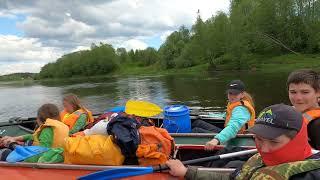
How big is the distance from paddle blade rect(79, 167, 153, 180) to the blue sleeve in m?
1.32

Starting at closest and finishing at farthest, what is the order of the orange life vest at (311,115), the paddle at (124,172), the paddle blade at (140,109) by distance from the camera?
the orange life vest at (311,115) < the paddle at (124,172) < the paddle blade at (140,109)

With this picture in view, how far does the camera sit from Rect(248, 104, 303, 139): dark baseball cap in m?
2.42

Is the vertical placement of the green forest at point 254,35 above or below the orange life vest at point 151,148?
above

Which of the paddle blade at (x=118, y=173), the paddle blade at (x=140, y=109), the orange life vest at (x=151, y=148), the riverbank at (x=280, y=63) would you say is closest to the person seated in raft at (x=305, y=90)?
the orange life vest at (x=151, y=148)

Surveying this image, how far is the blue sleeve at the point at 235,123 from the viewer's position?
4.97 metres

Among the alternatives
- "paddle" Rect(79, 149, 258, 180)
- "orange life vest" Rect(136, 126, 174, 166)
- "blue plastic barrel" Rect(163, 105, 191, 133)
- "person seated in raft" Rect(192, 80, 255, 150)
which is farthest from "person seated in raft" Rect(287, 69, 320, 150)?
"blue plastic barrel" Rect(163, 105, 191, 133)

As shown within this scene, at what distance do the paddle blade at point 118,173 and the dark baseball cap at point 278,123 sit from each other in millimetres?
1707

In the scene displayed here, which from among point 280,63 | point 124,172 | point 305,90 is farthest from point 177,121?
point 280,63

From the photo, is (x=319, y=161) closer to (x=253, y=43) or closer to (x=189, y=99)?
(x=189, y=99)

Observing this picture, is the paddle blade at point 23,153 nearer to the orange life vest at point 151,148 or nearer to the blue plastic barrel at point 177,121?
the orange life vest at point 151,148

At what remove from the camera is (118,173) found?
4.09 metres

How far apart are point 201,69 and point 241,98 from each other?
158 ft

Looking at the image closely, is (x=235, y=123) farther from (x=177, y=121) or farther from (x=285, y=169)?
(x=285, y=169)

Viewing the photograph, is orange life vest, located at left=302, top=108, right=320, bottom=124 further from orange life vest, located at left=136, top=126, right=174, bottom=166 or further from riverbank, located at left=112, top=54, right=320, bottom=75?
riverbank, located at left=112, top=54, right=320, bottom=75
